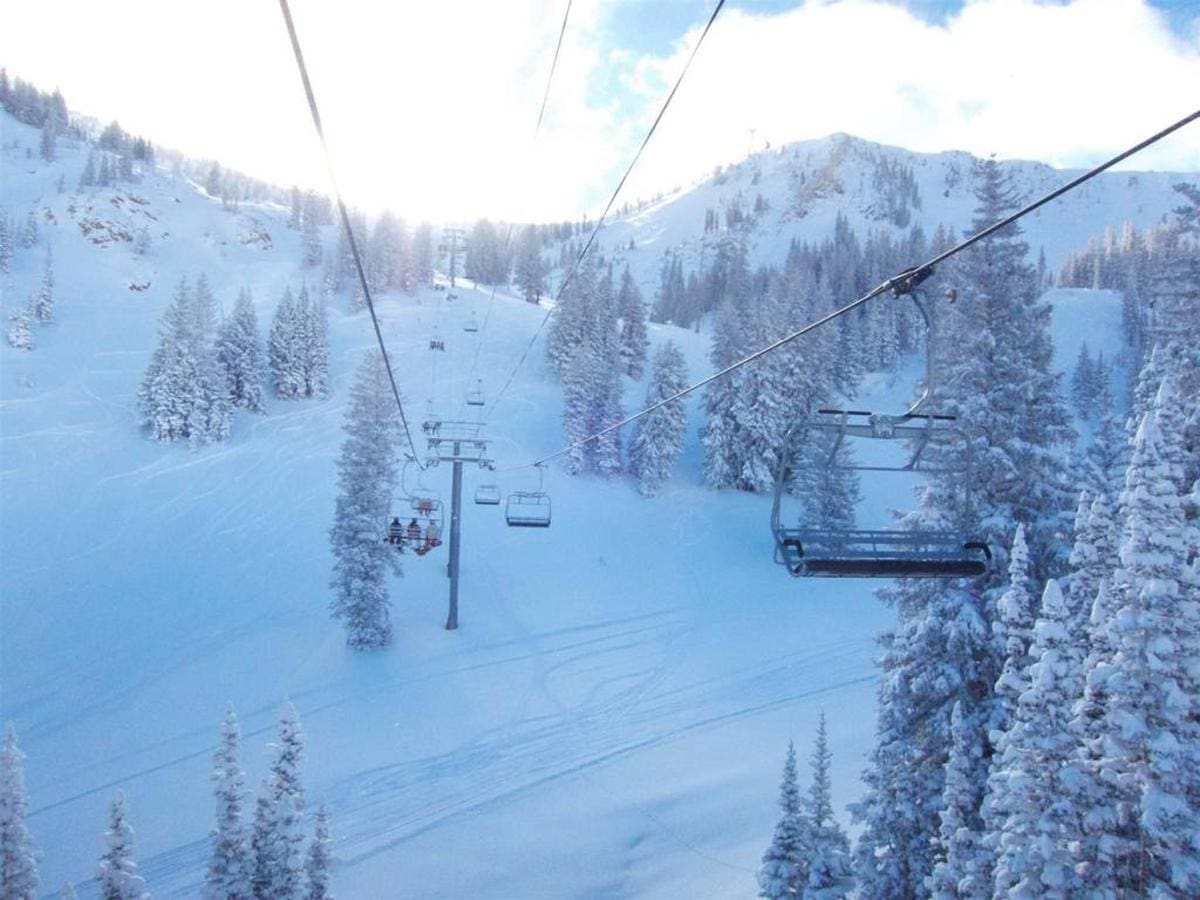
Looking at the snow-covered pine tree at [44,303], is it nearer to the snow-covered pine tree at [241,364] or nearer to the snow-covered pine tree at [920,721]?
the snow-covered pine tree at [241,364]

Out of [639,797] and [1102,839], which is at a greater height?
[1102,839]

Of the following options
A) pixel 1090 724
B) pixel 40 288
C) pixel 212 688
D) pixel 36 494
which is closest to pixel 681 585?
pixel 212 688

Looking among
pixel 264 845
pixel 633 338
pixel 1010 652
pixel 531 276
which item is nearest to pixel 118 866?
pixel 264 845

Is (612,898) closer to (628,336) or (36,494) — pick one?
(36,494)

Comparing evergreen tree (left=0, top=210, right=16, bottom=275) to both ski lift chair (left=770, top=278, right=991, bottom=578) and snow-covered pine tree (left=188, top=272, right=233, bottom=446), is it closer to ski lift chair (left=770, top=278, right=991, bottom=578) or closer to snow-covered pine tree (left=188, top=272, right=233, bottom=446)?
snow-covered pine tree (left=188, top=272, right=233, bottom=446)

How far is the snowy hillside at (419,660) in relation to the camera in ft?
71.2

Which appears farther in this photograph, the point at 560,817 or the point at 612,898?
the point at 560,817

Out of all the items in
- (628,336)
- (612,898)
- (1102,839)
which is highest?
(628,336)

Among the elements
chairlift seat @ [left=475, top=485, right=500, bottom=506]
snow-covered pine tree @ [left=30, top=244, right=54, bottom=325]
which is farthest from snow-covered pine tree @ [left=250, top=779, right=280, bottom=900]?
snow-covered pine tree @ [left=30, top=244, right=54, bottom=325]

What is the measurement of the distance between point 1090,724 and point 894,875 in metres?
5.05

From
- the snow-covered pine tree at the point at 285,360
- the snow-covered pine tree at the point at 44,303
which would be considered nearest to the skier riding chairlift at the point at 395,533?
the snow-covered pine tree at the point at 285,360

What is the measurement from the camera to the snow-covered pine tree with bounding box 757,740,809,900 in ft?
49.6

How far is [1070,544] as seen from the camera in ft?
44.0

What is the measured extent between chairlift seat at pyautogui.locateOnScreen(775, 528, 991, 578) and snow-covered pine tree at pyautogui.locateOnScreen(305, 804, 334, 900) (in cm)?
1145
